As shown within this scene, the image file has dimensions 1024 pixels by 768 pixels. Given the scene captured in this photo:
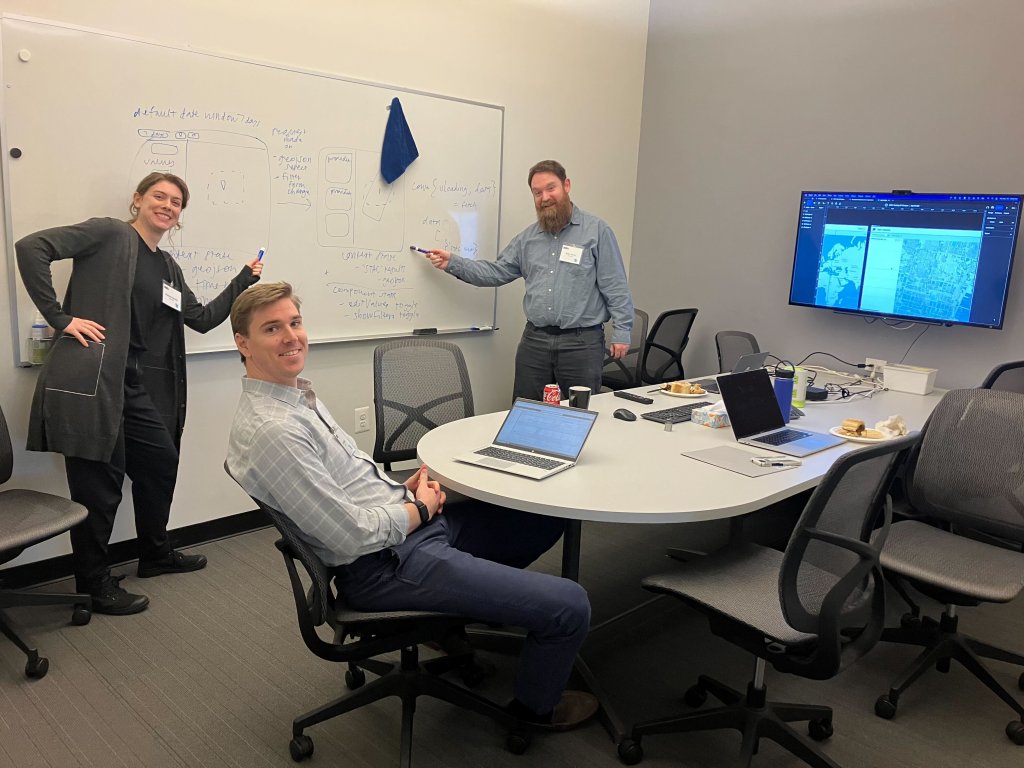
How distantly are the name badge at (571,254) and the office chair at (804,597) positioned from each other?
1.95 metres

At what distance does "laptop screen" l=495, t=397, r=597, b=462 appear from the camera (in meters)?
2.26

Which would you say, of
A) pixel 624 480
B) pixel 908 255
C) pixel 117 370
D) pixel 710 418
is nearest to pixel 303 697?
pixel 624 480

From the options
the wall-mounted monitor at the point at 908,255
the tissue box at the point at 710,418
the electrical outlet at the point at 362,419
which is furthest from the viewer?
the electrical outlet at the point at 362,419

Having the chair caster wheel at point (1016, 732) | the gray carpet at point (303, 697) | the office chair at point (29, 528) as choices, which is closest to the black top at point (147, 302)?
the office chair at point (29, 528)

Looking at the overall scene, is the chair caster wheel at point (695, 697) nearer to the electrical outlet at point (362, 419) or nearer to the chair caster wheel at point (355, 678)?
the chair caster wheel at point (355, 678)

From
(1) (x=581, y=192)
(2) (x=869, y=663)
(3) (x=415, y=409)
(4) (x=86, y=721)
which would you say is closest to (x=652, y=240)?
(1) (x=581, y=192)

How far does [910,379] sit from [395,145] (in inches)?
109

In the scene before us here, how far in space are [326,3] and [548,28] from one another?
1497 millimetres

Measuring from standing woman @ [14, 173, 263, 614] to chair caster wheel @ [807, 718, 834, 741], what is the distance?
2.31m

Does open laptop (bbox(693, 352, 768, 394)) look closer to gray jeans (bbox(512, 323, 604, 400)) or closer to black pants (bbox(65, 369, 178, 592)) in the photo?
gray jeans (bbox(512, 323, 604, 400))

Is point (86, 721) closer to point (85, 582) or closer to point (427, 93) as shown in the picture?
point (85, 582)

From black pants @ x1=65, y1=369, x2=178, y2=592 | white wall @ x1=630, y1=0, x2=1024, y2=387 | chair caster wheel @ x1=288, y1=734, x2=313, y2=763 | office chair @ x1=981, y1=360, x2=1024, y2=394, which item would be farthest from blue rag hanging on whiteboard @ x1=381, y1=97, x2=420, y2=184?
office chair @ x1=981, y1=360, x2=1024, y2=394

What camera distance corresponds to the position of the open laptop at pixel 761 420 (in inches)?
99.3

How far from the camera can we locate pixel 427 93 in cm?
385
